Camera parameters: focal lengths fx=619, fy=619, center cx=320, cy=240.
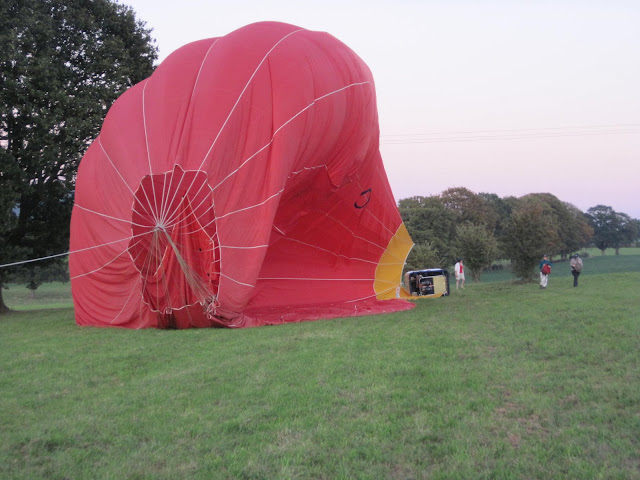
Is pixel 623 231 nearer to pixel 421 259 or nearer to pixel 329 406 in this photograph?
pixel 421 259

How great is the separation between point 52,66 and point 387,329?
40.0 feet

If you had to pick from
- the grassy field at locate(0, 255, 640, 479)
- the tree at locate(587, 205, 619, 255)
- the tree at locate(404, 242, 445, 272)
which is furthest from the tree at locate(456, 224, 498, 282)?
the tree at locate(587, 205, 619, 255)

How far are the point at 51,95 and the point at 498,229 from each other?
58.2 meters

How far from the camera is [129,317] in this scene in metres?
11.1

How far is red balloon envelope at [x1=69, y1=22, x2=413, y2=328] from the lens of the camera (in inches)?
416

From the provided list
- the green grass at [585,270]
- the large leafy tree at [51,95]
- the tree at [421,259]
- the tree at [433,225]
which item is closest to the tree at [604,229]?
the green grass at [585,270]

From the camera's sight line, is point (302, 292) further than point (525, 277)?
No

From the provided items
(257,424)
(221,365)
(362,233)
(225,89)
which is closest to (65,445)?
(257,424)

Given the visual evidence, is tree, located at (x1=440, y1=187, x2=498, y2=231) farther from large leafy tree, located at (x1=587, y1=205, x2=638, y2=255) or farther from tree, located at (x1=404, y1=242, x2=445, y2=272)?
large leafy tree, located at (x1=587, y1=205, x2=638, y2=255)

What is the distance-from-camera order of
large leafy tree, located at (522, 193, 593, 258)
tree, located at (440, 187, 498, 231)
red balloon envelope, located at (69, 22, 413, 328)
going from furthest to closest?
large leafy tree, located at (522, 193, 593, 258)
tree, located at (440, 187, 498, 231)
red balloon envelope, located at (69, 22, 413, 328)

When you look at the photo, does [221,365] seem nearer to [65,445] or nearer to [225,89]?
[65,445]

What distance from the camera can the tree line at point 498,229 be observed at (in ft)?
89.1

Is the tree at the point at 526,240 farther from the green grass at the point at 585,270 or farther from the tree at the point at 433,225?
the tree at the point at 433,225

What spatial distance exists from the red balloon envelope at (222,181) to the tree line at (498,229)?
15.7 m
